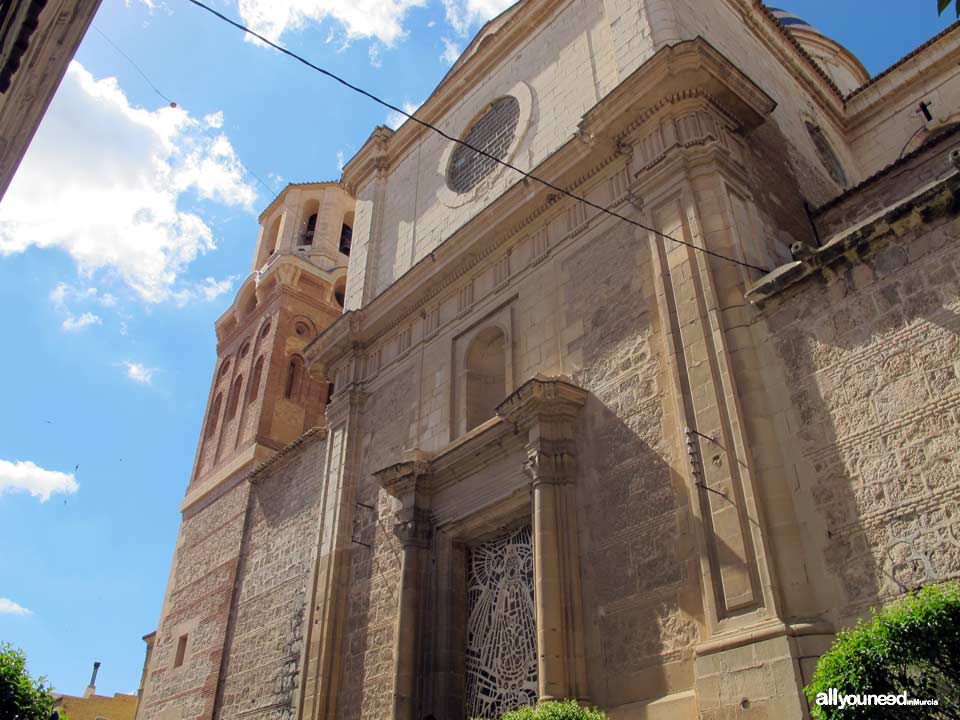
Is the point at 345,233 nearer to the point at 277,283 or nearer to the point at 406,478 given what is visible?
the point at 277,283

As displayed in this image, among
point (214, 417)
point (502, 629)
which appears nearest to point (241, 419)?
point (214, 417)

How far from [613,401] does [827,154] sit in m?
7.12

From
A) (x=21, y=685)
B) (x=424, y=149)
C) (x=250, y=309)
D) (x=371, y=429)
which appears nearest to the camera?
(x=21, y=685)

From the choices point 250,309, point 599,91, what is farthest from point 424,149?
point 250,309

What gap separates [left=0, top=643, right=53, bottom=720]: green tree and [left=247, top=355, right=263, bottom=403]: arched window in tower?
1151 centimetres

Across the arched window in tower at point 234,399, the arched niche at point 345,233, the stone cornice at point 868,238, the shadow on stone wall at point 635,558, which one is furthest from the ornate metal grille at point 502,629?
the arched niche at point 345,233

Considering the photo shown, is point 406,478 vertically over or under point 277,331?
under

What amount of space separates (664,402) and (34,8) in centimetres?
686

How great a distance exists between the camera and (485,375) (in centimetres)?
1139

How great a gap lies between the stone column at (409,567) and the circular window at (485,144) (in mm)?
5033

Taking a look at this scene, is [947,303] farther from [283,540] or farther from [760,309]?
[283,540]

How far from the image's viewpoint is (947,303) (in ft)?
21.2

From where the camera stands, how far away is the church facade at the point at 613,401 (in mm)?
6566

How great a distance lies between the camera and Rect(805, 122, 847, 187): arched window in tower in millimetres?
12836
